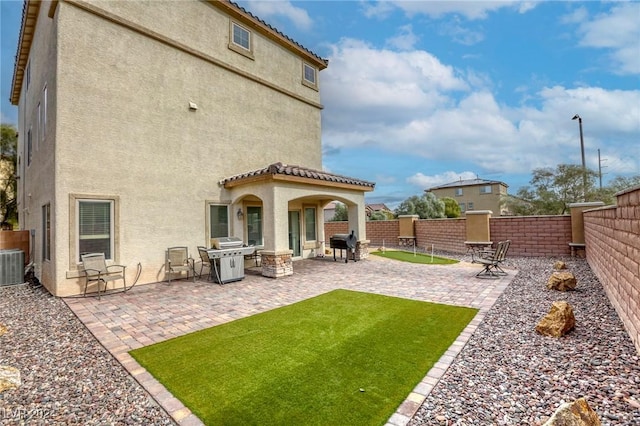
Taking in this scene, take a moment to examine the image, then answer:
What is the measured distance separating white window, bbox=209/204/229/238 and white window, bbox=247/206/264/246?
3.32 ft

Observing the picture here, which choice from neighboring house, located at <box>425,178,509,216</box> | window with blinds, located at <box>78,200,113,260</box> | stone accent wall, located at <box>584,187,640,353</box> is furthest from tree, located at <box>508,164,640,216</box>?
neighboring house, located at <box>425,178,509,216</box>

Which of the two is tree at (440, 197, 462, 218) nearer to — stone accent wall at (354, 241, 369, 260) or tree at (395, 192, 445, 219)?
tree at (395, 192, 445, 219)

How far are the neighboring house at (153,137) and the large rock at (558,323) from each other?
771cm

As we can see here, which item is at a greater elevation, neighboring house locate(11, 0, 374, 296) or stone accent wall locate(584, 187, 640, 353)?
neighboring house locate(11, 0, 374, 296)

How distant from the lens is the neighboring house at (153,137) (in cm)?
878

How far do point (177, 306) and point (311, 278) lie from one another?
182 inches

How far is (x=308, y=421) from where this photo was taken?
310cm

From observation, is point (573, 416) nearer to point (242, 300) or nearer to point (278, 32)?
point (242, 300)

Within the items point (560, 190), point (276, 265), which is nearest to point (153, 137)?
point (276, 265)

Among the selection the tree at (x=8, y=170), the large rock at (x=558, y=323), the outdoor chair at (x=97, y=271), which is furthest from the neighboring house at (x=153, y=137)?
the tree at (x=8, y=170)

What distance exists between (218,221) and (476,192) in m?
49.0

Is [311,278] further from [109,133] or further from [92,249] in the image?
[109,133]

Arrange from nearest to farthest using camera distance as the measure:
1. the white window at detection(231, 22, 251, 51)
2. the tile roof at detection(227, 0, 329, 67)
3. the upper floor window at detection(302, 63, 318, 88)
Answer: the tile roof at detection(227, 0, 329, 67) → the white window at detection(231, 22, 251, 51) → the upper floor window at detection(302, 63, 318, 88)

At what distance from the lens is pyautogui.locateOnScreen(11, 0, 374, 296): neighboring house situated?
28.8 feet
